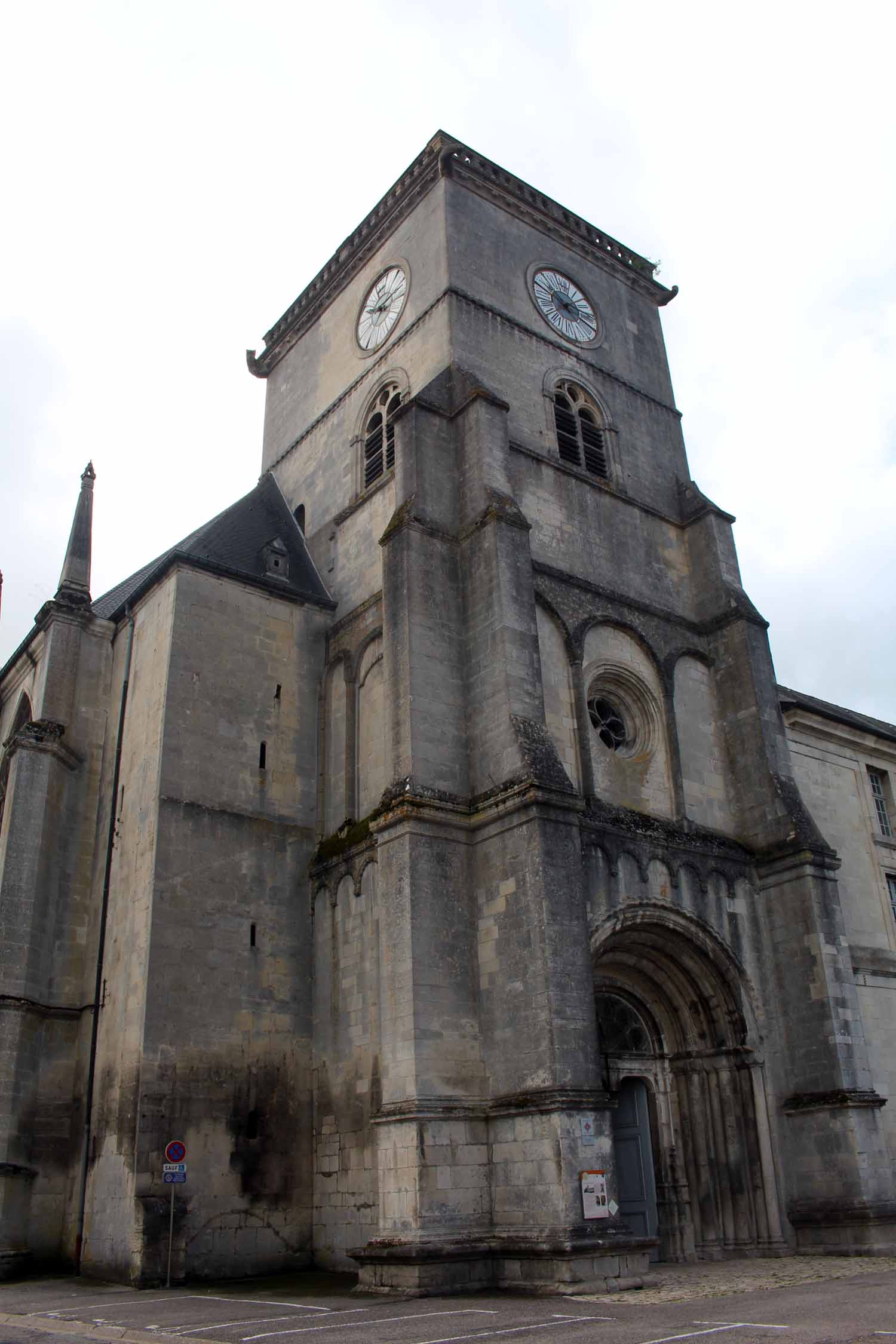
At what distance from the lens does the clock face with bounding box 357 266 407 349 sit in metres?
25.6

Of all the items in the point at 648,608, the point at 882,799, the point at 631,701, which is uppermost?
the point at 648,608

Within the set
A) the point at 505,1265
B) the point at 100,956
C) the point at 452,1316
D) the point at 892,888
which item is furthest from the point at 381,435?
the point at 452,1316

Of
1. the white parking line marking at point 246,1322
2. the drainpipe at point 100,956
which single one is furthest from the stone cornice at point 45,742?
the white parking line marking at point 246,1322

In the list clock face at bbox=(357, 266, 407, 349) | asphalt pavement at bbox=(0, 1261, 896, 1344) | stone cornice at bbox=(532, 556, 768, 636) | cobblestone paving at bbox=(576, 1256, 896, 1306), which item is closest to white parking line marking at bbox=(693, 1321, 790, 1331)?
asphalt pavement at bbox=(0, 1261, 896, 1344)

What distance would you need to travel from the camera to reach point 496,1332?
10.3 meters

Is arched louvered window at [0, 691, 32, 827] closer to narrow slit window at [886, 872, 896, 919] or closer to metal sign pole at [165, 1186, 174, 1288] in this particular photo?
metal sign pole at [165, 1186, 174, 1288]

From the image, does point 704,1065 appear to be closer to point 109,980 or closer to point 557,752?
point 557,752

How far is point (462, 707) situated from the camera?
18.3 metres

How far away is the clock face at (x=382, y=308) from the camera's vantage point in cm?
2564

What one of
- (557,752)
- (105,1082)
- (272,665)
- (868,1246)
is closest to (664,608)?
(557,752)

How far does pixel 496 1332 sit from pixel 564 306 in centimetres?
2209

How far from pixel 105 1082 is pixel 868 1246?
12363mm

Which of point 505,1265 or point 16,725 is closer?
point 505,1265

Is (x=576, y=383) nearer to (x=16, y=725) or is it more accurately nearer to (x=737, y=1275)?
(x=16, y=725)
